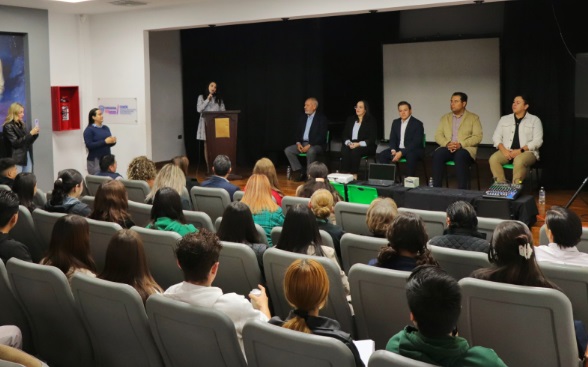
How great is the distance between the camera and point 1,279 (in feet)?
11.5

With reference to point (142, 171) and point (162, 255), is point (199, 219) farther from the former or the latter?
point (142, 171)

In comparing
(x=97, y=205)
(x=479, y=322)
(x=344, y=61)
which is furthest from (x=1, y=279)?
(x=344, y=61)

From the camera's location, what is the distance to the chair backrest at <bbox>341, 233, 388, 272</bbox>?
387 centimetres

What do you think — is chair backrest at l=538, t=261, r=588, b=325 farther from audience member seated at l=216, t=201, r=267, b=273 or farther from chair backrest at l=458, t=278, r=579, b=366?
audience member seated at l=216, t=201, r=267, b=273

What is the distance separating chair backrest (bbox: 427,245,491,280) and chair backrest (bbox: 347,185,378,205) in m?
3.89

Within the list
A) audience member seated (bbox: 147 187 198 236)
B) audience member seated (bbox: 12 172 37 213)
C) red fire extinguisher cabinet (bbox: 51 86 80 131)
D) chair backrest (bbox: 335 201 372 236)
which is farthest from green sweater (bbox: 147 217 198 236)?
red fire extinguisher cabinet (bbox: 51 86 80 131)

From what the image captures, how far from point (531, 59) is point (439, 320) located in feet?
27.2

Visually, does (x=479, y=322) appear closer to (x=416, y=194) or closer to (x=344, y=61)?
(x=416, y=194)

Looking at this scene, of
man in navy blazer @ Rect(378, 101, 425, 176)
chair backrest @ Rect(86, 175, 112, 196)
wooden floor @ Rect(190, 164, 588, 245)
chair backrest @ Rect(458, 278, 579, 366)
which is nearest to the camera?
chair backrest @ Rect(458, 278, 579, 366)

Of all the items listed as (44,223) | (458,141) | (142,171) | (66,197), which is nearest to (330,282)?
(44,223)

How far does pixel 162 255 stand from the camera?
13.1 ft

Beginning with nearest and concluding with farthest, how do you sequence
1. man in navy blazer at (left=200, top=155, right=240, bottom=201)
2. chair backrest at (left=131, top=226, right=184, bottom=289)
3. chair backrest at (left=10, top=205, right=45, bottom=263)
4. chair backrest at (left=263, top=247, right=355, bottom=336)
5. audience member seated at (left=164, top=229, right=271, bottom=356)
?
1. audience member seated at (left=164, top=229, right=271, bottom=356)
2. chair backrest at (left=263, top=247, right=355, bottom=336)
3. chair backrest at (left=131, top=226, right=184, bottom=289)
4. chair backrest at (left=10, top=205, right=45, bottom=263)
5. man in navy blazer at (left=200, top=155, right=240, bottom=201)

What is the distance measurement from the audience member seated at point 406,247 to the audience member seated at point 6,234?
2.03m

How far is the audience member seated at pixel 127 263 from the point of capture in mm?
3137
